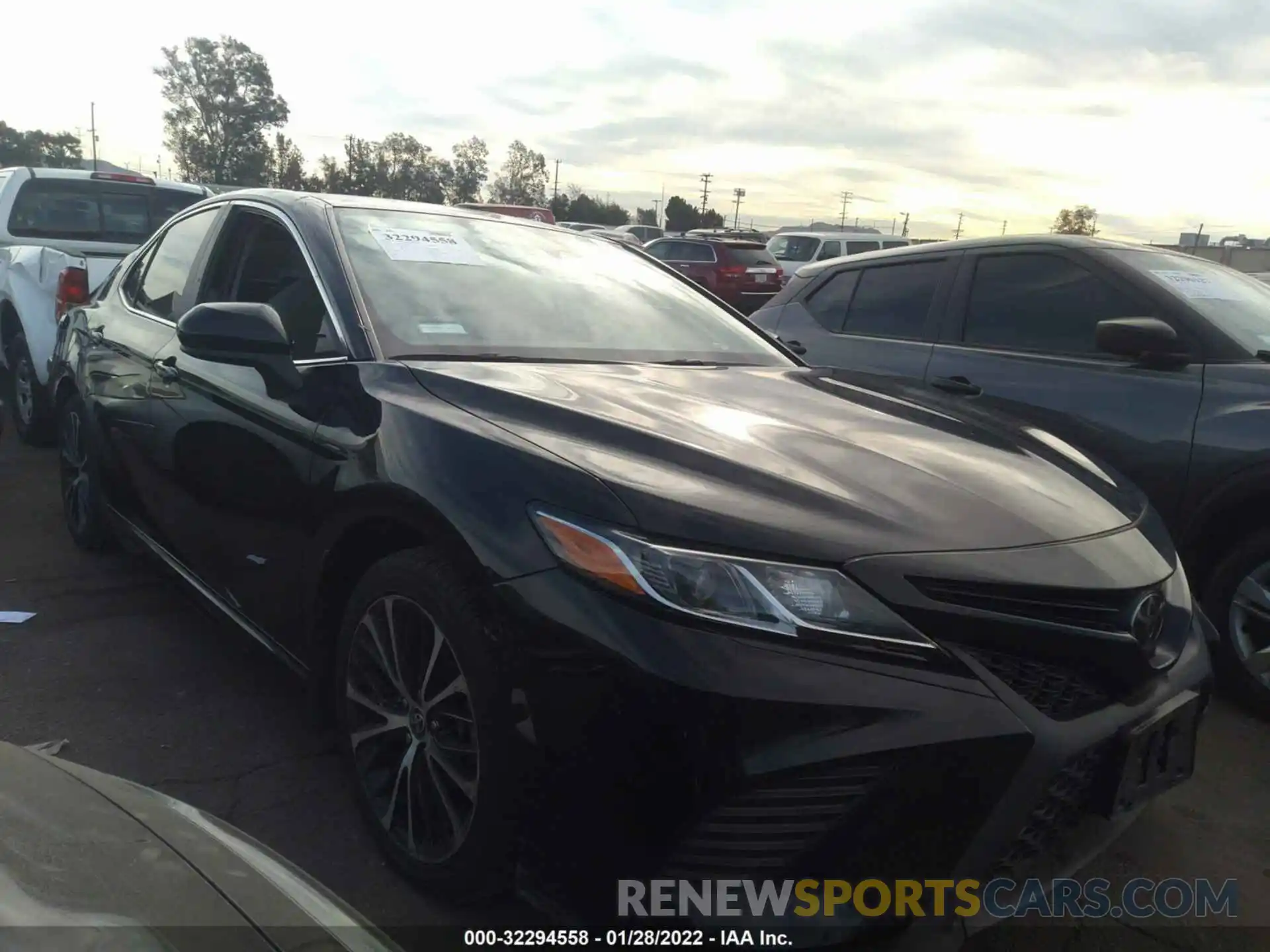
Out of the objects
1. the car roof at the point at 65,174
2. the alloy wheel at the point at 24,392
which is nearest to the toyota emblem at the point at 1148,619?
the alloy wheel at the point at 24,392

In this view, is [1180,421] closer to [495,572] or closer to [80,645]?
[495,572]

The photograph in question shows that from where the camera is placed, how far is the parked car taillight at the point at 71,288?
5941 millimetres

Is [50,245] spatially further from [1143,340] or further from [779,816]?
[779,816]

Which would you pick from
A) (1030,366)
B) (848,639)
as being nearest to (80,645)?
(848,639)

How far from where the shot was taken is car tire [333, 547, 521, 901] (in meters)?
1.89

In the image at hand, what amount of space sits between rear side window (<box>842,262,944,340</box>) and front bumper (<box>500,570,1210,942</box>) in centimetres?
332

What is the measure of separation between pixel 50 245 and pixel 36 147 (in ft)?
300

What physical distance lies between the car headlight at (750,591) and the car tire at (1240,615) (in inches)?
92.1

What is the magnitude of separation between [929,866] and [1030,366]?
301 centimetres

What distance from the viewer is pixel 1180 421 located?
360 cm

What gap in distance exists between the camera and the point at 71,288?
19.6ft

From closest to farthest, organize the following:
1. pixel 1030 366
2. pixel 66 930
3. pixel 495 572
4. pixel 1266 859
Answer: pixel 66 930 < pixel 495 572 < pixel 1266 859 < pixel 1030 366

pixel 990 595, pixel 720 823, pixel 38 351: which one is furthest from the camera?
pixel 38 351

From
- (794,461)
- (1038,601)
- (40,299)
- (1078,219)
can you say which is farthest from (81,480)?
(1078,219)
